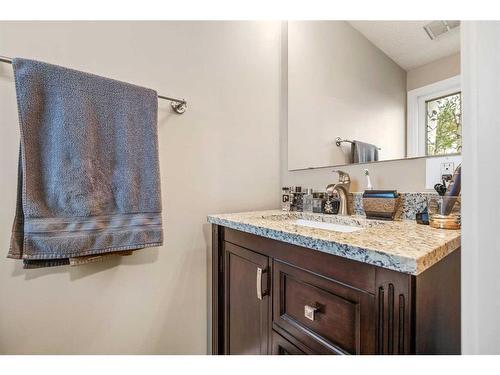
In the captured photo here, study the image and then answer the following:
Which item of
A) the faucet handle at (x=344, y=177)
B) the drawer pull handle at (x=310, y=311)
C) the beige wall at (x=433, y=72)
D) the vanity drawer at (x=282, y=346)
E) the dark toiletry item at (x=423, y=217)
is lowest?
the vanity drawer at (x=282, y=346)

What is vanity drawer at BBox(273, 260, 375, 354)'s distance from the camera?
514mm

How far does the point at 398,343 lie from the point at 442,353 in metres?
0.17

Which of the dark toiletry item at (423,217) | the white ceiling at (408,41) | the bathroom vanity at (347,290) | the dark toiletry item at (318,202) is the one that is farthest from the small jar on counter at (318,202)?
the white ceiling at (408,41)

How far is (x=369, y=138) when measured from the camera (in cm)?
103

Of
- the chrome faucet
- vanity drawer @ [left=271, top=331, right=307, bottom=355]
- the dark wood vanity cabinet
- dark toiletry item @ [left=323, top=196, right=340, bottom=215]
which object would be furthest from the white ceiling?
vanity drawer @ [left=271, top=331, right=307, bottom=355]

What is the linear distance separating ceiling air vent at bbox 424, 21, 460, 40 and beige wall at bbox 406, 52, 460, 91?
9 centimetres

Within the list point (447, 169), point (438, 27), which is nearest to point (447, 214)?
point (447, 169)

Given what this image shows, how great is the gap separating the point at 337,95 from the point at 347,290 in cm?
96

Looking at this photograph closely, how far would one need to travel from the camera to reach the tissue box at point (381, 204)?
0.87 m

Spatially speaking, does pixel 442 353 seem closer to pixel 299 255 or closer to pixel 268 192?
pixel 299 255

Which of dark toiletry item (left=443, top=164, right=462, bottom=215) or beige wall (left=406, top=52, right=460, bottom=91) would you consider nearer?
dark toiletry item (left=443, top=164, right=462, bottom=215)

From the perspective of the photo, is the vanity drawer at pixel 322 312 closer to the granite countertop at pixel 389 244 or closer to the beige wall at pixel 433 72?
the granite countertop at pixel 389 244

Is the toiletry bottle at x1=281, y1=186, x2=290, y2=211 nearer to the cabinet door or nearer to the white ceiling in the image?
the cabinet door

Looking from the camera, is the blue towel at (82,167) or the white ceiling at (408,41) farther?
the white ceiling at (408,41)
